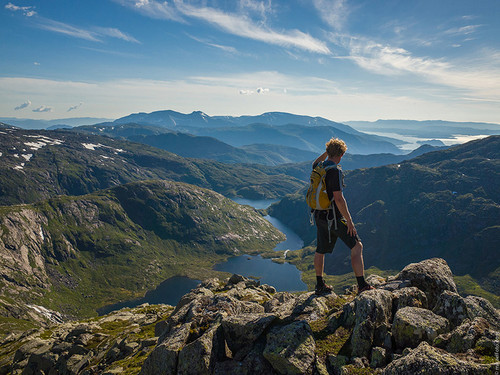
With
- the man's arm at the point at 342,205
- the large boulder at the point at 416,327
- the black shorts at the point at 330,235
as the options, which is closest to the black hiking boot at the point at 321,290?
the black shorts at the point at 330,235

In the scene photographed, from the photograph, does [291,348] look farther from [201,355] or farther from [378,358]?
[201,355]

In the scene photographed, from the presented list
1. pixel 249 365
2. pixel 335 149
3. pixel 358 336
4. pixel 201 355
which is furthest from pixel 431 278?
pixel 201 355

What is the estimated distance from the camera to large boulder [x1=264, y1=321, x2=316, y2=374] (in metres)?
12.0

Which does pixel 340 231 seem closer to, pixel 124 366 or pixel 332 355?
pixel 332 355

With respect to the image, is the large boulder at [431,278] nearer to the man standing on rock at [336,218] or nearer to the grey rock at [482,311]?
the grey rock at [482,311]

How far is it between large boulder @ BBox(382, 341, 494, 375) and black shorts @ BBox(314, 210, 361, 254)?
18.8 ft

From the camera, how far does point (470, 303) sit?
44.4 feet

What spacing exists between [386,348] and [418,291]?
4699 millimetres

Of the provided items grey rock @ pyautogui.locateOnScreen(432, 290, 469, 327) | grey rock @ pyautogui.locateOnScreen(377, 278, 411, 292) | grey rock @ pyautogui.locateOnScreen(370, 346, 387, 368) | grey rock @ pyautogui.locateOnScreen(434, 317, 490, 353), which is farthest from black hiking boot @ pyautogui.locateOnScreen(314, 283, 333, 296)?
grey rock @ pyautogui.locateOnScreen(434, 317, 490, 353)

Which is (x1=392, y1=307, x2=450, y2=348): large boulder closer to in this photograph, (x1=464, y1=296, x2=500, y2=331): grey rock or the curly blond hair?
(x1=464, y1=296, x2=500, y2=331): grey rock

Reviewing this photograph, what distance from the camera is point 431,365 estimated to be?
29.9 ft

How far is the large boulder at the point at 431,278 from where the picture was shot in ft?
53.9

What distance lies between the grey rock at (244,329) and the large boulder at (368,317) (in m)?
4.20

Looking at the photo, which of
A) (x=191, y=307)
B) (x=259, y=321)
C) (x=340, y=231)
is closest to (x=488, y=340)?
(x=340, y=231)
